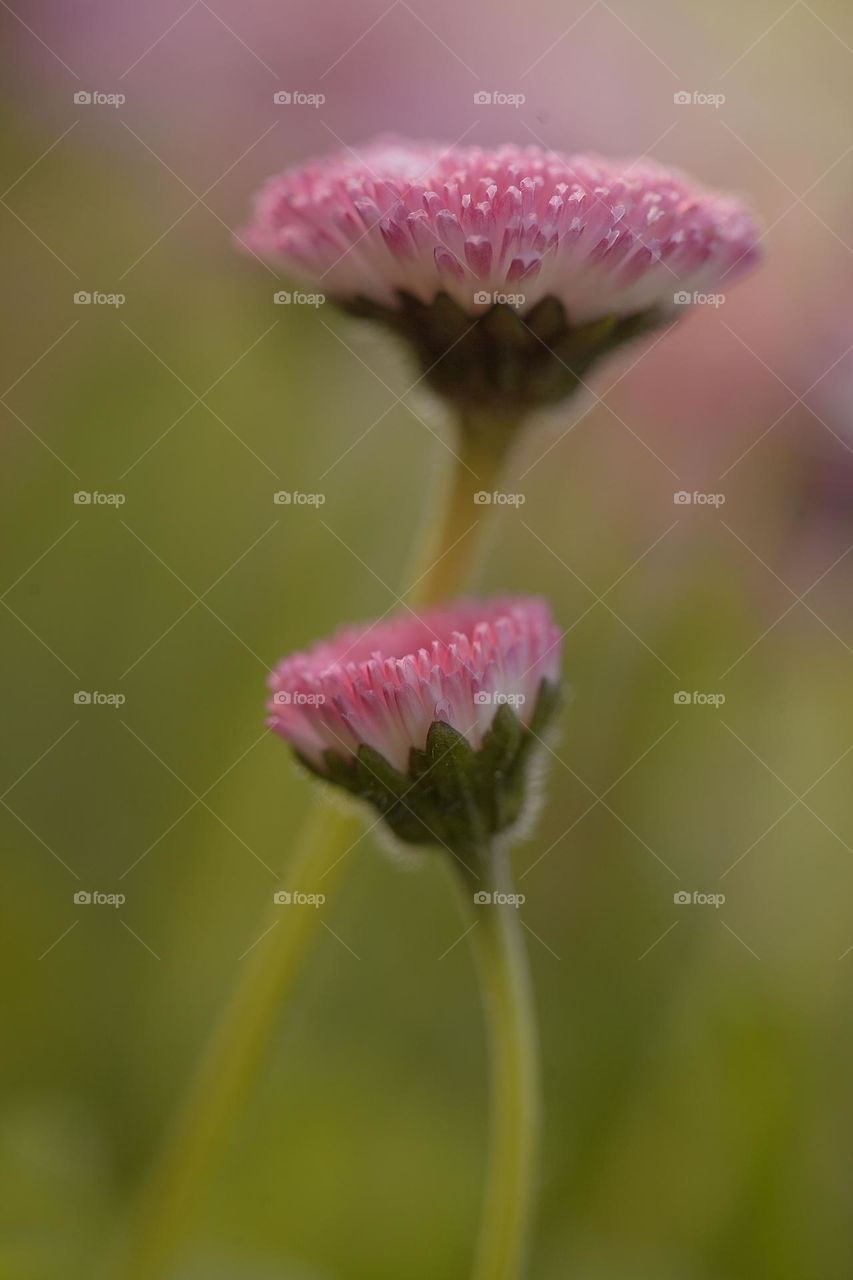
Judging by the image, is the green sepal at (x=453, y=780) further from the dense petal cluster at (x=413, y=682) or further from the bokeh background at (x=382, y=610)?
the bokeh background at (x=382, y=610)

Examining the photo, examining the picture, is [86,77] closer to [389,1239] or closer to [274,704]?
[274,704]

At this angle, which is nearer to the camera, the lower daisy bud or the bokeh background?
the lower daisy bud

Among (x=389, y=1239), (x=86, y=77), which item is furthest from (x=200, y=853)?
(x=86, y=77)

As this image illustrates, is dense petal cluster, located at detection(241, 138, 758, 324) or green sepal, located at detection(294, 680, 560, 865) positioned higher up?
dense petal cluster, located at detection(241, 138, 758, 324)

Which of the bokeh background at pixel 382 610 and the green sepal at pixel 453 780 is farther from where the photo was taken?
the bokeh background at pixel 382 610

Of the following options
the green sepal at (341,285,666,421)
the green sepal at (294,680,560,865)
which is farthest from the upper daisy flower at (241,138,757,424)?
the green sepal at (294,680,560,865)

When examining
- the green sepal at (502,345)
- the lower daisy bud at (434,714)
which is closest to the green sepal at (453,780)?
the lower daisy bud at (434,714)

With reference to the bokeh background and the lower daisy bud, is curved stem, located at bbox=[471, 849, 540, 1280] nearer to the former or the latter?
the lower daisy bud
